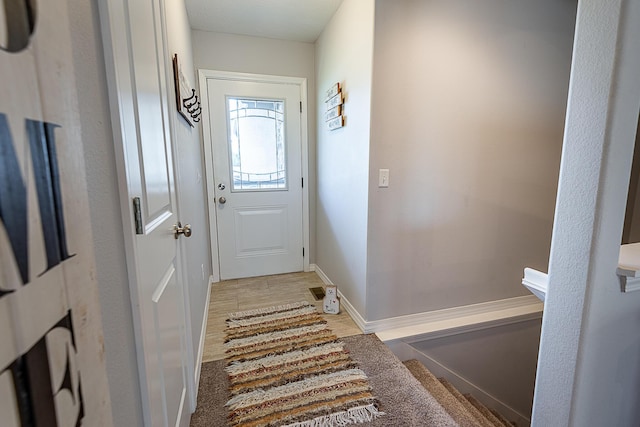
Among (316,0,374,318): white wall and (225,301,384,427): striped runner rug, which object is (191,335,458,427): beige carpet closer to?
(225,301,384,427): striped runner rug

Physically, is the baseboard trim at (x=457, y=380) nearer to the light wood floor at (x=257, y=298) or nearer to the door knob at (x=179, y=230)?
the light wood floor at (x=257, y=298)

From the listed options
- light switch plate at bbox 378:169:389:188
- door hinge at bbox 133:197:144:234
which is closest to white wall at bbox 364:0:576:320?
light switch plate at bbox 378:169:389:188

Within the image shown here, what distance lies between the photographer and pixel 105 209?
622 millimetres

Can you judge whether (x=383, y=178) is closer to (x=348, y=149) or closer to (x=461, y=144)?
(x=348, y=149)

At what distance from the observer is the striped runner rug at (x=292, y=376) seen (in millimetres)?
1429

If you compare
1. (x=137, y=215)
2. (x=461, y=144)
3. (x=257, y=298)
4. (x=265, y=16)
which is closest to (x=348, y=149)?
(x=461, y=144)

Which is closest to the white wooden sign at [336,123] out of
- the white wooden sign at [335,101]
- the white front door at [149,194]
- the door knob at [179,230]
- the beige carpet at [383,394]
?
the white wooden sign at [335,101]

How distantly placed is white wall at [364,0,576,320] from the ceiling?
0.83 meters

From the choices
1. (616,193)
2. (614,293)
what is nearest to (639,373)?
(614,293)

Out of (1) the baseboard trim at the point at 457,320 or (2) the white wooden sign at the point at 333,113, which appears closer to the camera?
(1) the baseboard trim at the point at 457,320

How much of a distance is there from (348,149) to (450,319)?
1.55 meters

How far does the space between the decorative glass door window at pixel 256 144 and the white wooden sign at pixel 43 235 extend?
2.56 meters

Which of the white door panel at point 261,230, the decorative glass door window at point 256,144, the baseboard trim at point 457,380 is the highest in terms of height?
the decorative glass door window at point 256,144

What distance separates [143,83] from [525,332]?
3.07m
